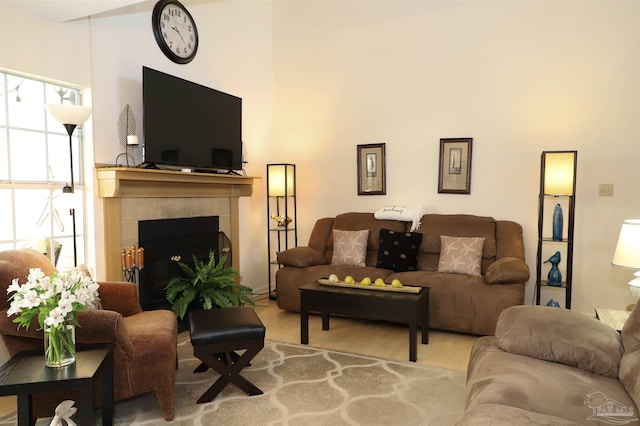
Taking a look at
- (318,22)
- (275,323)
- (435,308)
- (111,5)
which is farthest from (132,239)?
(318,22)

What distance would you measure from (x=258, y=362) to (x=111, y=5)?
2586 millimetres

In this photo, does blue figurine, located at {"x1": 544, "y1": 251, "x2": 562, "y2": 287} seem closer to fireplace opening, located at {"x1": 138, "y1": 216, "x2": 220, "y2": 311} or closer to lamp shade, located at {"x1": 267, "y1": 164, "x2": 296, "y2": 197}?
lamp shade, located at {"x1": 267, "y1": 164, "x2": 296, "y2": 197}

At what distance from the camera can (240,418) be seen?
2.53 metres

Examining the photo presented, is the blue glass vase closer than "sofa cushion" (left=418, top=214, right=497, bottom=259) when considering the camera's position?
Yes

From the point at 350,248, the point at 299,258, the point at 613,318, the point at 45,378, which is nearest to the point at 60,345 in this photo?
the point at 45,378

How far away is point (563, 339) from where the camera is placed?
7.06 ft

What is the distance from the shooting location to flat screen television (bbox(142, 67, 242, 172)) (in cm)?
→ 383

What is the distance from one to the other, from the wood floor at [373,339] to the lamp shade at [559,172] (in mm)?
1431

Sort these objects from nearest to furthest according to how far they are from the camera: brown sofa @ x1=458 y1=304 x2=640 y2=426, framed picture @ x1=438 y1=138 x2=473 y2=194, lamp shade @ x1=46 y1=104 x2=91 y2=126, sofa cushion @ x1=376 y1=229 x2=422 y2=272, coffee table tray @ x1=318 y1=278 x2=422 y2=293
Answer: brown sofa @ x1=458 y1=304 x2=640 y2=426 → lamp shade @ x1=46 y1=104 x2=91 y2=126 → coffee table tray @ x1=318 y1=278 x2=422 y2=293 → sofa cushion @ x1=376 y1=229 x2=422 y2=272 → framed picture @ x1=438 y1=138 x2=473 y2=194

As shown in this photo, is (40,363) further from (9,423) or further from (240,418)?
(240,418)

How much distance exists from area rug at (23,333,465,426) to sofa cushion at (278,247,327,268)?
1.31m

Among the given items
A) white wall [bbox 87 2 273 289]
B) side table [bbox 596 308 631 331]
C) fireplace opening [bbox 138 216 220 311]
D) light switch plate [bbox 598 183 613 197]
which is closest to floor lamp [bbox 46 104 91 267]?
white wall [bbox 87 2 273 289]

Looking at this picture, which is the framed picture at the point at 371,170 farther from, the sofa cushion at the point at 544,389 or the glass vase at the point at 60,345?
the glass vase at the point at 60,345

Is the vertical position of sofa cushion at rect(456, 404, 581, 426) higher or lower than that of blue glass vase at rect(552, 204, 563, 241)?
lower
